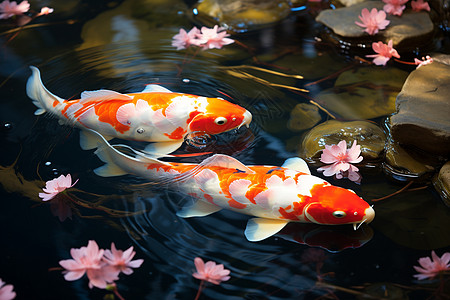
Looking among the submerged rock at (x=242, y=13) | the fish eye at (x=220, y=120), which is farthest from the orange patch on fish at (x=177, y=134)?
the submerged rock at (x=242, y=13)

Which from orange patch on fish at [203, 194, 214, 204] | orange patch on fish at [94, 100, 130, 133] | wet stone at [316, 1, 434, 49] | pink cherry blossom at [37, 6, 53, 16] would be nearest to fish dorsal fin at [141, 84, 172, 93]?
orange patch on fish at [94, 100, 130, 133]

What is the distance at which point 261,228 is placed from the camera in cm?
245

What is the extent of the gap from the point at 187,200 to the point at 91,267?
642mm

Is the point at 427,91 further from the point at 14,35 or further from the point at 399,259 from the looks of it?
the point at 14,35

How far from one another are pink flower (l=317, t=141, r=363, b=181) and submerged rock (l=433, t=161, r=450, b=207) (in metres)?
0.48

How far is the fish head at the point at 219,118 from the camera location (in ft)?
9.49

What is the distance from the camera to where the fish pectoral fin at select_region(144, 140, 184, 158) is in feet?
9.49

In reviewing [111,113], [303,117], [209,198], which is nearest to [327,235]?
[209,198]

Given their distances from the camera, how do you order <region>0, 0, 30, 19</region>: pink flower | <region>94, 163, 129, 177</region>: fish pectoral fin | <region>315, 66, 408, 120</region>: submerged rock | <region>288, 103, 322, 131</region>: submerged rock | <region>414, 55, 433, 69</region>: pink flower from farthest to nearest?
1. <region>0, 0, 30, 19</region>: pink flower
2. <region>414, 55, 433, 69</region>: pink flower
3. <region>315, 66, 408, 120</region>: submerged rock
4. <region>288, 103, 322, 131</region>: submerged rock
5. <region>94, 163, 129, 177</region>: fish pectoral fin

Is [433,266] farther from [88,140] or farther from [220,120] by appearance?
[88,140]

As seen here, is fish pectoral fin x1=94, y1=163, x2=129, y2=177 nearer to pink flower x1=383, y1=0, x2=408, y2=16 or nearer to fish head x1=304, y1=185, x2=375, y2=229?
fish head x1=304, y1=185, x2=375, y2=229

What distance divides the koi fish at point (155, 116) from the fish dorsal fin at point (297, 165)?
0.40m

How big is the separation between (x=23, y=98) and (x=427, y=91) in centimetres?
289

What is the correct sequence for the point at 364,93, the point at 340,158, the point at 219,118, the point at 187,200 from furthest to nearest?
the point at 364,93, the point at 219,118, the point at 340,158, the point at 187,200
